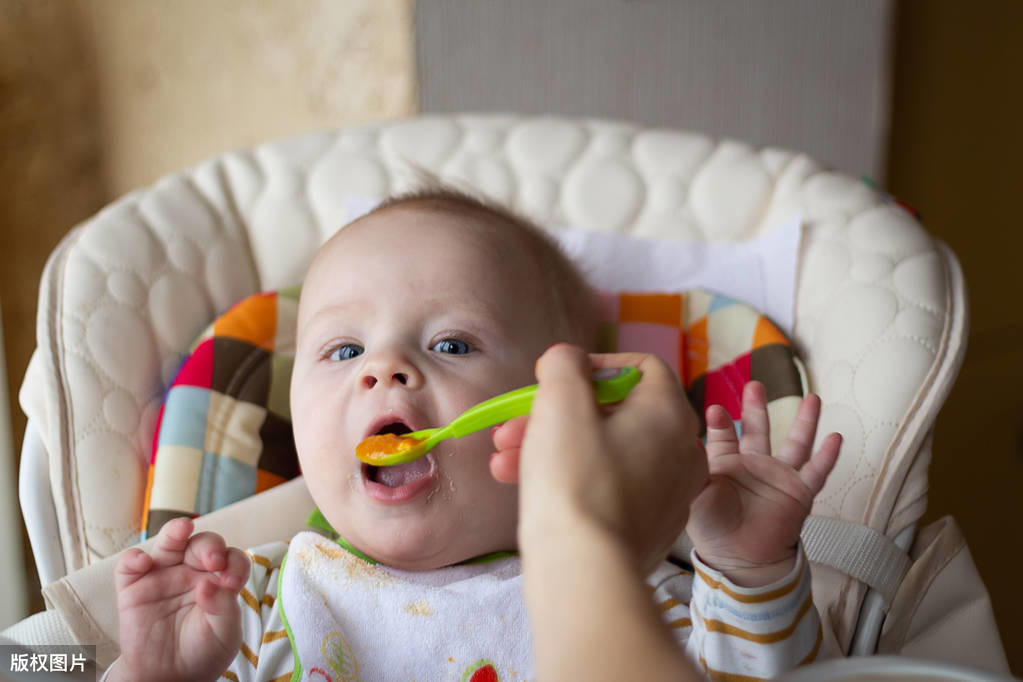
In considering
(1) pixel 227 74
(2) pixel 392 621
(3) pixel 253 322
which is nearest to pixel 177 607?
(2) pixel 392 621

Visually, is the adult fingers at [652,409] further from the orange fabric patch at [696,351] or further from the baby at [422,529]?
the orange fabric patch at [696,351]

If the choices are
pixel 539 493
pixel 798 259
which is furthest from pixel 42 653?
pixel 798 259

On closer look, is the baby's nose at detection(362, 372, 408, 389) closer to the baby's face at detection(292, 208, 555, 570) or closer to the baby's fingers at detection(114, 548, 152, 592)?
the baby's face at detection(292, 208, 555, 570)

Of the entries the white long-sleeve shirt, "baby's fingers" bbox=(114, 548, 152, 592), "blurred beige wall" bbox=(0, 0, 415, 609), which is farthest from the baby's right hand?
"blurred beige wall" bbox=(0, 0, 415, 609)

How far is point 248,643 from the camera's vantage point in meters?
0.84

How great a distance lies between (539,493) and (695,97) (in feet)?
5.53

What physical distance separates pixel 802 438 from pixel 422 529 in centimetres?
31

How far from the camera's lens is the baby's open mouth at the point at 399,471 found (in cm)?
77

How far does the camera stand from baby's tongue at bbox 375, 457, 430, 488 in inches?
30.3

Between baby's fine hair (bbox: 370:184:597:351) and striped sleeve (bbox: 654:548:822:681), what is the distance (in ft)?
1.01

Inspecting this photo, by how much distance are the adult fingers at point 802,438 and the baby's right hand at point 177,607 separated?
0.43 meters

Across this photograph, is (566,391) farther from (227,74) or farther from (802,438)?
(227,74)

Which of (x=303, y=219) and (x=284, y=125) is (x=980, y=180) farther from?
(x=303, y=219)

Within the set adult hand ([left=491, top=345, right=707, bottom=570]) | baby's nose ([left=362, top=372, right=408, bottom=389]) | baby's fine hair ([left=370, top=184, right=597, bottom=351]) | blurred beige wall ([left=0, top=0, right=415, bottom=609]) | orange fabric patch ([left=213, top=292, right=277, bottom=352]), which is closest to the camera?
adult hand ([left=491, top=345, right=707, bottom=570])
